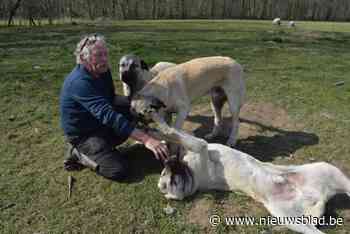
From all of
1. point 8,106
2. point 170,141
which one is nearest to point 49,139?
point 8,106

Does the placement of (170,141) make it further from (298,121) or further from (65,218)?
(298,121)

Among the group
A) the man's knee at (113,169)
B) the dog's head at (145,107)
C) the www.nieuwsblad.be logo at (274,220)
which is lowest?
the www.nieuwsblad.be logo at (274,220)

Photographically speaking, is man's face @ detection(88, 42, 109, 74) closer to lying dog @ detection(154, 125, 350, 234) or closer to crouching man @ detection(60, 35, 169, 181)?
crouching man @ detection(60, 35, 169, 181)

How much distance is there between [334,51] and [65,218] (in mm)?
8840

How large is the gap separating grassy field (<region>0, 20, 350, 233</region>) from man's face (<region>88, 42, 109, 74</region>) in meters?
1.03

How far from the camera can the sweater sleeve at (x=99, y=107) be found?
3.54 meters

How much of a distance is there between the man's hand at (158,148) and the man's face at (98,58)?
85cm

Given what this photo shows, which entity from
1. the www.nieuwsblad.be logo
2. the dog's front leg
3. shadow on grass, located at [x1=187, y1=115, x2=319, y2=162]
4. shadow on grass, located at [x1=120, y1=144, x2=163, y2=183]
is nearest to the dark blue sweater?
shadow on grass, located at [x1=120, y1=144, x2=163, y2=183]

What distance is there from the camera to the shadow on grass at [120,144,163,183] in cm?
391

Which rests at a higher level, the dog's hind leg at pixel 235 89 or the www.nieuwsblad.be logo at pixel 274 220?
the dog's hind leg at pixel 235 89

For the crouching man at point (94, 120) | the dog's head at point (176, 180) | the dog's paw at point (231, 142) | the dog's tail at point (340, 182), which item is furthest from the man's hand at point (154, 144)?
the dog's tail at point (340, 182)

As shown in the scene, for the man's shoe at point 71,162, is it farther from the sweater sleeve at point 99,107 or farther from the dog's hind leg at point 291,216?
the dog's hind leg at point 291,216

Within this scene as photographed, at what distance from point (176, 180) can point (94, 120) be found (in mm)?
1087

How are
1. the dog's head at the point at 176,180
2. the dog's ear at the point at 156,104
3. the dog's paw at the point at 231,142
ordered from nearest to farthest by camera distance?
the dog's head at the point at 176,180 → the dog's ear at the point at 156,104 → the dog's paw at the point at 231,142
